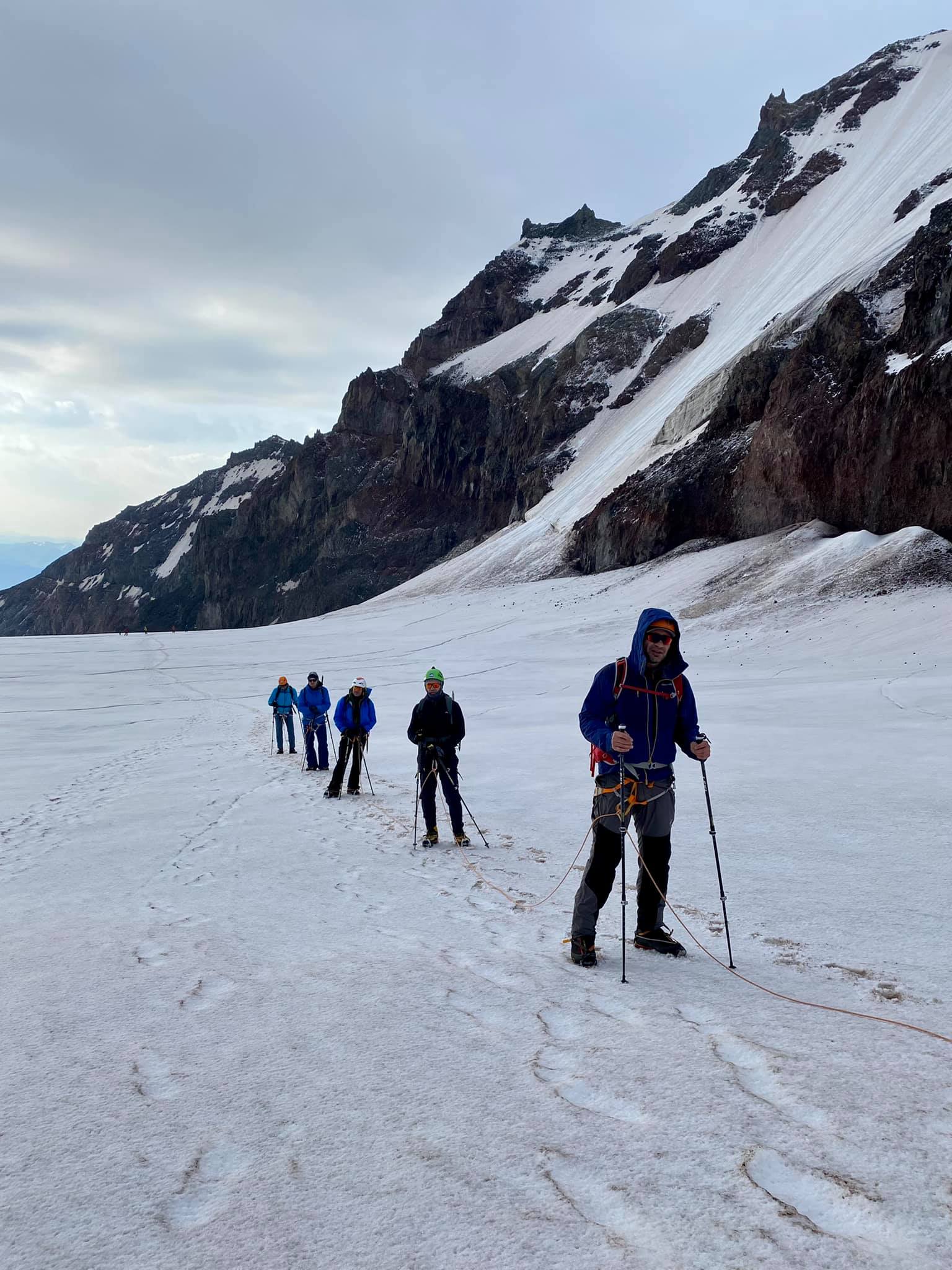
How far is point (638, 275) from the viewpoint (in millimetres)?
90500

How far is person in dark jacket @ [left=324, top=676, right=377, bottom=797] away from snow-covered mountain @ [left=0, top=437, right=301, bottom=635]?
128650 mm

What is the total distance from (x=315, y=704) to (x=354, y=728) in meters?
2.84

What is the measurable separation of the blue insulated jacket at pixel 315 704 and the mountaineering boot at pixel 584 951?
32.2 feet

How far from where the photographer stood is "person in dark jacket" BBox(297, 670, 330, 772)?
46.2 ft

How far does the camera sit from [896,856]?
668cm

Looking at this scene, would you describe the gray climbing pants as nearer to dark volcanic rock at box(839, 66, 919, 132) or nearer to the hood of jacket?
the hood of jacket

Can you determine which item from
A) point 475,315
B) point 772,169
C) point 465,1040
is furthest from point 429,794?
point 475,315

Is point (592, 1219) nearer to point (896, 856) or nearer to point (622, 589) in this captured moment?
point (896, 856)

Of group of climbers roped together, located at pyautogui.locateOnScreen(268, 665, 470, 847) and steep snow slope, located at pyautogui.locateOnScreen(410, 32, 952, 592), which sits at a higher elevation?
steep snow slope, located at pyautogui.locateOnScreen(410, 32, 952, 592)

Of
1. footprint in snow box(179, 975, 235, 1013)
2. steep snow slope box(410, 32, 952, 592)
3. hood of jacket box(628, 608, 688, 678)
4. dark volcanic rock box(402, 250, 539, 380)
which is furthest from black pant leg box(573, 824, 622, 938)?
dark volcanic rock box(402, 250, 539, 380)

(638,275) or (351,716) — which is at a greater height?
(638,275)

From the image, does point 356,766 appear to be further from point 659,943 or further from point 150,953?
point 659,943

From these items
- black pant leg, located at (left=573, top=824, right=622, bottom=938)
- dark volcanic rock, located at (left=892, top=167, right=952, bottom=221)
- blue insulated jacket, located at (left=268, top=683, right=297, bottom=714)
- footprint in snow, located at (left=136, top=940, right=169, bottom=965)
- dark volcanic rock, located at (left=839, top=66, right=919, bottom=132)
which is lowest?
footprint in snow, located at (left=136, top=940, right=169, bottom=965)

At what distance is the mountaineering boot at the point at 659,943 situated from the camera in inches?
196
